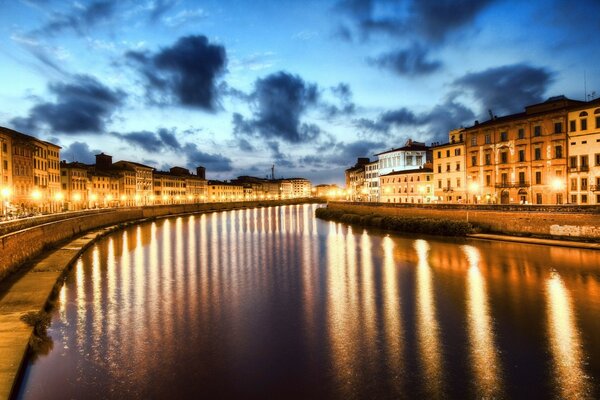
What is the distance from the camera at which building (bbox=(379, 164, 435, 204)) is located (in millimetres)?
63562

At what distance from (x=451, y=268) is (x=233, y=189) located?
442 feet

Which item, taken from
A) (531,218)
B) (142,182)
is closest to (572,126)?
(531,218)

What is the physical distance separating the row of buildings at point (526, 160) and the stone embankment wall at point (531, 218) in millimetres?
7497

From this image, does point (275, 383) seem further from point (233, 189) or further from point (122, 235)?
point (233, 189)

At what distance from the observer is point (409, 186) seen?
67.0 meters

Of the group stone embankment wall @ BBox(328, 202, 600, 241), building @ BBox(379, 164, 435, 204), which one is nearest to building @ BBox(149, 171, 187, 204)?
building @ BBox(379, 164, 435, 204)

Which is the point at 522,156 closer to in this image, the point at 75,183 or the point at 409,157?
the point at 409,157

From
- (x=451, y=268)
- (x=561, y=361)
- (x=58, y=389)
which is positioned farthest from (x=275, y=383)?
(x=451, y=268)

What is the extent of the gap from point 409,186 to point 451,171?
443 inches

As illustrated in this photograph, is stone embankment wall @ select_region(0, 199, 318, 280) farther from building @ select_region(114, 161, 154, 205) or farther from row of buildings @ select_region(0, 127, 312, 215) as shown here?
building @ select_region(114, 161, 154, 205)

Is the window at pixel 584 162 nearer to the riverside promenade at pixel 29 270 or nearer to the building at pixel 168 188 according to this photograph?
the riverside promenade at pixel 29 270

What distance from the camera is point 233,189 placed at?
155250mm

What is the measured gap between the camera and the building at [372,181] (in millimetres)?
88062

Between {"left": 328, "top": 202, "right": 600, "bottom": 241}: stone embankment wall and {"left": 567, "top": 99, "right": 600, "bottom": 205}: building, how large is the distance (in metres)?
7.49
